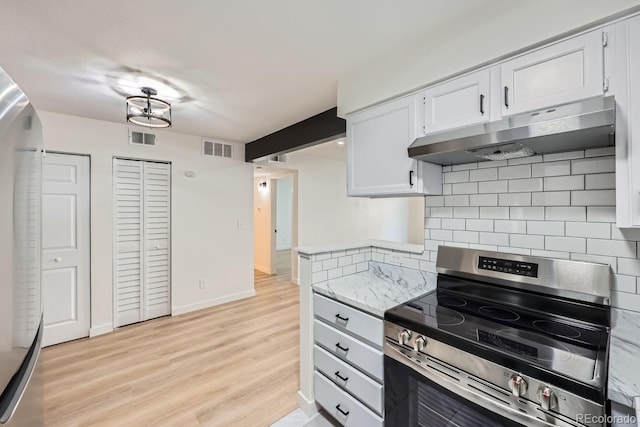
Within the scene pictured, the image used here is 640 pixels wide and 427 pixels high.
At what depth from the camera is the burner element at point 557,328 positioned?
1171 mm

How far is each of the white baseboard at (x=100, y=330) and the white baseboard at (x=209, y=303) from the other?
0.66 meters

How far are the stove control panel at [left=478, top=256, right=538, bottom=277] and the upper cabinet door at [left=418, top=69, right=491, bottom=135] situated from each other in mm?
778

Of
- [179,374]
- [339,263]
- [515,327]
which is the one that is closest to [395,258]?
[339,263]

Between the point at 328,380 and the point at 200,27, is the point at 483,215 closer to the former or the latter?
the point at 328,380

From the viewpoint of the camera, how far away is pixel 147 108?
232cm

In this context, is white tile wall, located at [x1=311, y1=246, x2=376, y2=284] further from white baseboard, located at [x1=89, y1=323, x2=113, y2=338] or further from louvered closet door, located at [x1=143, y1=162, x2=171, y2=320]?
white baseboard, located at [x1=89, y1=323, x2=113, y2=338]

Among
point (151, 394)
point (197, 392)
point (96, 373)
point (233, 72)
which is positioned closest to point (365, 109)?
point (233, 72)

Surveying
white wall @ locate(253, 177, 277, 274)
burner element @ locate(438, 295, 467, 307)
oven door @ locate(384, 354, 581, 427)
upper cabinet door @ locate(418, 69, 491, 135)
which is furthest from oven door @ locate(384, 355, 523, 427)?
white wall @ locate(253, 177, 277, 274)

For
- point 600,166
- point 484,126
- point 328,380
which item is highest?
point 484,126

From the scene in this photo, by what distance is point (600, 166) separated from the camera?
4.29 feet

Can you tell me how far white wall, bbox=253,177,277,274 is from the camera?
5.96m

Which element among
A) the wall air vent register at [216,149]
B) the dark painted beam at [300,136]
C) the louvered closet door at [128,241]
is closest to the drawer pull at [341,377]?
the dark painted beam at [300,136]

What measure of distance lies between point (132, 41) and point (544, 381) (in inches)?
98.9

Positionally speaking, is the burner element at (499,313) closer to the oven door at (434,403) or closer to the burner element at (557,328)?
the burner element at (557,328)
